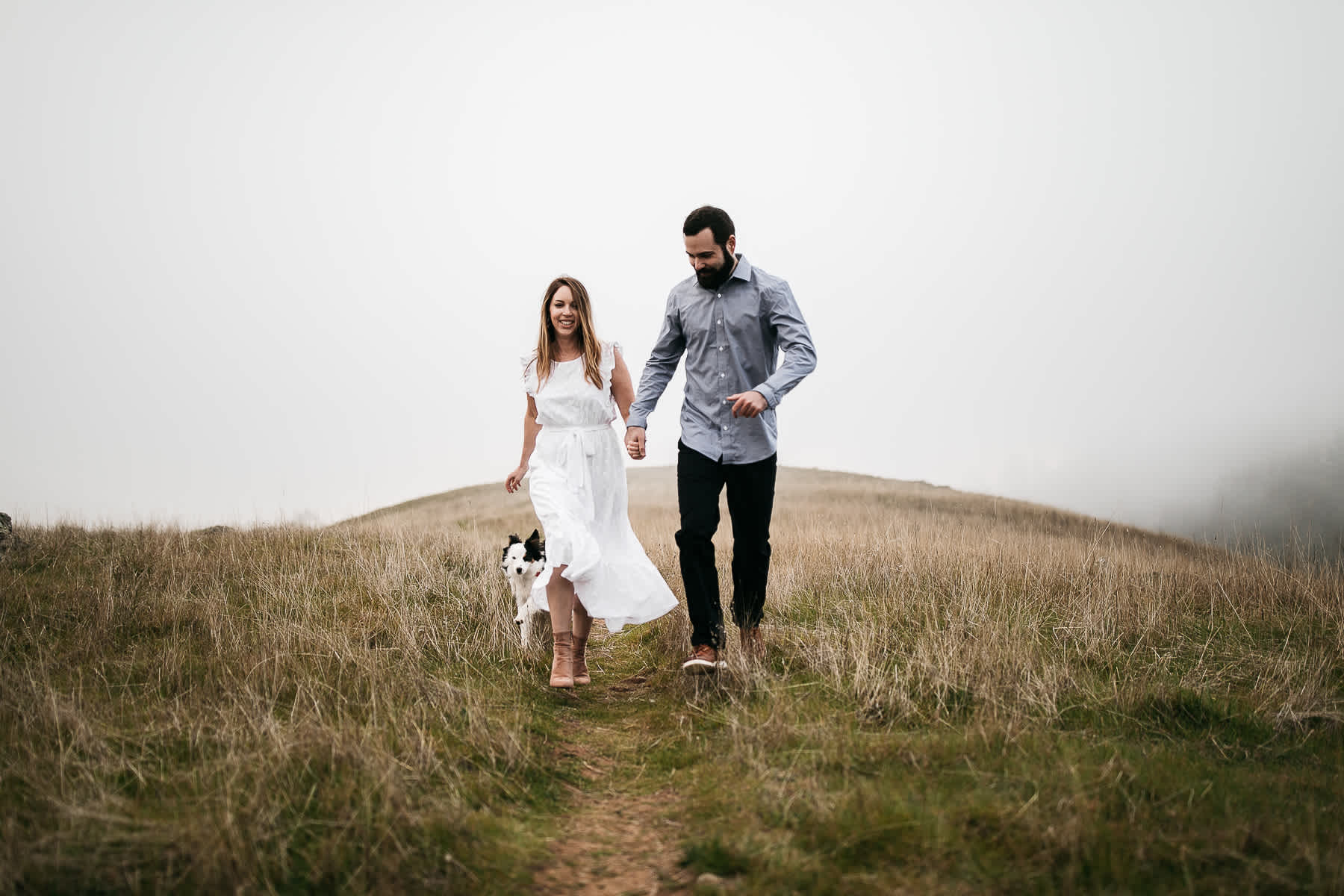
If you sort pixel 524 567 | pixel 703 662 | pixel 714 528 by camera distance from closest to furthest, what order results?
pixel 703 662
pixel 714 528
pixel 524 567

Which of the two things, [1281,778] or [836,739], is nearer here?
[1281,778]

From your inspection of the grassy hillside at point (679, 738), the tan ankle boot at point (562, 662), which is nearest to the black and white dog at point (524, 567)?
the grassy hillside at point (679, 738)

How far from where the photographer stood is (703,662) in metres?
5.22

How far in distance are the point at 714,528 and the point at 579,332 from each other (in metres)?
1.77

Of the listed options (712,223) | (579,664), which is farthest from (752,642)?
(712,223)

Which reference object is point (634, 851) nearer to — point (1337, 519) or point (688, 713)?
point (688, 713)

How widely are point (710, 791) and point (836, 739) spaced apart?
69 cm

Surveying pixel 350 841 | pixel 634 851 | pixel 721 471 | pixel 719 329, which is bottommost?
pixel 634 851

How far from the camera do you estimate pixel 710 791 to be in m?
3.81

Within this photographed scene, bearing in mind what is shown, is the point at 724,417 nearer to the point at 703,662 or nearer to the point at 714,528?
the point at 714,528

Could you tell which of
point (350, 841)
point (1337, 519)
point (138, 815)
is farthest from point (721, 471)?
point (1337, 519)

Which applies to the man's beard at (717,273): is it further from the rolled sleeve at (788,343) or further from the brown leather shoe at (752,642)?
the brown leather shoe at (752,642)

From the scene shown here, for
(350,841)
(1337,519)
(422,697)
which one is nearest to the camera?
(350,841)

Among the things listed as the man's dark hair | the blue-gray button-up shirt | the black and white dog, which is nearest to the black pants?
the blue-gray button-up shirt
